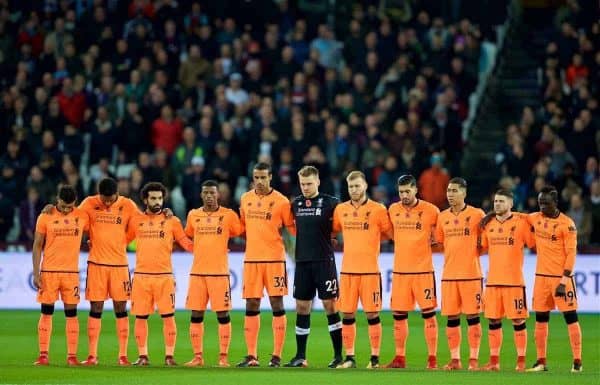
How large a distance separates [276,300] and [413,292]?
67.0 inches

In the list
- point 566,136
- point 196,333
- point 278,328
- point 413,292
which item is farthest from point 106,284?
point 566,136

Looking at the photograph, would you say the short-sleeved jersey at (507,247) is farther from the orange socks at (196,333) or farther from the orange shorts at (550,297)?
the orange socks at (196,333)

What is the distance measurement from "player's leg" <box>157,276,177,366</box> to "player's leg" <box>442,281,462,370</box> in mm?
3401

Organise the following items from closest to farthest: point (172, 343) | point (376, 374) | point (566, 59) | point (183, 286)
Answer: point (376, 374) < point (172, 343) < point (183, 286) < point (566, 59)

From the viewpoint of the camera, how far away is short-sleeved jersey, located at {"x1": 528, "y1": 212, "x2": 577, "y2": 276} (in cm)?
1889

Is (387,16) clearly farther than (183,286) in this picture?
Yes

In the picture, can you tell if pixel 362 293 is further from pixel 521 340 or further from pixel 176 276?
pixel 176 276

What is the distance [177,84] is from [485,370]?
14.8 meters

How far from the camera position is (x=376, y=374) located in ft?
59.0

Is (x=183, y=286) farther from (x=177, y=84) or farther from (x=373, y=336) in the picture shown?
(x=373, y=336)

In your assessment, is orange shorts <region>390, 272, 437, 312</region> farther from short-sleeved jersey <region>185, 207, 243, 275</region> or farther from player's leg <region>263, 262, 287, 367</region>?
short-sleeved jersey <region>185, 207, 243, 275</region>

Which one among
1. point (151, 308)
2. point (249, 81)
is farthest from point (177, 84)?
point (151, 308)

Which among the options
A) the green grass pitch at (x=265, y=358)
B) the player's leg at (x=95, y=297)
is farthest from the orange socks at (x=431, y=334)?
the player's leg at (x=95, y=297)

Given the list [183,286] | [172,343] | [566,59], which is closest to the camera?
[172,343]
